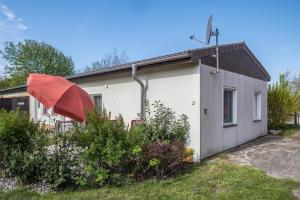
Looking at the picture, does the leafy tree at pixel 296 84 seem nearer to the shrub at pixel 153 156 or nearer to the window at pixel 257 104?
the window at pixel 257 104

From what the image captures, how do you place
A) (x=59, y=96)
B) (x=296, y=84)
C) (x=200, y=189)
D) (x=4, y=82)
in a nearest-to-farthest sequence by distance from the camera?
(x=200, y=189), (x=59, y=96), (x=296, y=84), (x=4, y=82)

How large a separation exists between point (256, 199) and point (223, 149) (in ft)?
12.8

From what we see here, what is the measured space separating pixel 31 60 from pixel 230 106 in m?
29.1

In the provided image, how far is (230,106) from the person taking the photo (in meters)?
9.31

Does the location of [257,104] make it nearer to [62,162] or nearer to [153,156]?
[153,156]

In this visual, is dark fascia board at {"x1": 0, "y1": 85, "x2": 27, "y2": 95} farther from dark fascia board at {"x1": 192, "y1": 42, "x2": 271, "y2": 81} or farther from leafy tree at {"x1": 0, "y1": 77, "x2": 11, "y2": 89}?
dark fascia board at {"x1": 192, "y1": 42, "x2": 271, "y2": 81}

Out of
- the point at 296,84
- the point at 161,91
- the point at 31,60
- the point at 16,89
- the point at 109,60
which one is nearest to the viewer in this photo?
the point at 161,91

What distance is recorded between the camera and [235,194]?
185 inches

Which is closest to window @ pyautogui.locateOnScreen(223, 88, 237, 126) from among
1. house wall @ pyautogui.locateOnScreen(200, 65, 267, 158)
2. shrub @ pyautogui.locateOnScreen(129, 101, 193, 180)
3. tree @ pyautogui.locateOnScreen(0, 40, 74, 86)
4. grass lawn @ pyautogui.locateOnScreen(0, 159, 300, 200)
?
house wall @ pyautogui.locateOnScreen(200, 65, 267, 158)

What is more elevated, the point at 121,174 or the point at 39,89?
the point at 39,89

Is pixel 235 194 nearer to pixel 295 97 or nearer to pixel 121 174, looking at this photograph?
pixel 121 174

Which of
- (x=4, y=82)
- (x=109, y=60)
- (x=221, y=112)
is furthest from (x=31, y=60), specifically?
(x=221, y=112)

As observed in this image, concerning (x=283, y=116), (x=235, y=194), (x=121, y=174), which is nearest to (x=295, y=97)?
(x=283, y=116)

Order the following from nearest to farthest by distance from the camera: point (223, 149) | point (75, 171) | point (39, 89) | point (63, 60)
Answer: point (75, 171)
point (39, 89)
point (223, 149)
point (63, 60)
